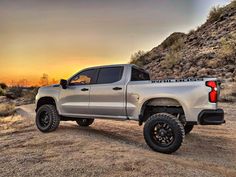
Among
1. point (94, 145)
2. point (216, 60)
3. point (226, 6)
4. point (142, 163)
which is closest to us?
point (142, 163)

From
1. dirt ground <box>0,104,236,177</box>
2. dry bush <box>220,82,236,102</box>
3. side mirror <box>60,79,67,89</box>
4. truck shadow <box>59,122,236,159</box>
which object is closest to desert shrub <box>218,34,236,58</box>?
dry bush <box>220,82,236,102</box>

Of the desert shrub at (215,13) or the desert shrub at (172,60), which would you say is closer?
the desert shrub at (172,60)

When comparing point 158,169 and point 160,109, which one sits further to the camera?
point 160,109

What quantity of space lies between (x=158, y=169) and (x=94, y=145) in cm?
209

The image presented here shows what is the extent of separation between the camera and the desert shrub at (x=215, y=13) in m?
28.0

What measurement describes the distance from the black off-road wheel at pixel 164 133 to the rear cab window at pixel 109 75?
1618mm

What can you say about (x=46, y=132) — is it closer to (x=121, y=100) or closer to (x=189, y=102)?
(x=121, y=100)

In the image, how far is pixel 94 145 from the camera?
21.3 ft

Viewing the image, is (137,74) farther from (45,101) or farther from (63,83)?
(45,101)

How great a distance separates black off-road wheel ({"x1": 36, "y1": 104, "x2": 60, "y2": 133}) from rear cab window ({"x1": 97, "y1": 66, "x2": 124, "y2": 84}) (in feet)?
6.02

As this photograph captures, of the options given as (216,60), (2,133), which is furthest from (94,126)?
(216,60)

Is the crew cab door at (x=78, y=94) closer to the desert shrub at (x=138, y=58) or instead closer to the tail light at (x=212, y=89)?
the tail light at (x=212, y=89)

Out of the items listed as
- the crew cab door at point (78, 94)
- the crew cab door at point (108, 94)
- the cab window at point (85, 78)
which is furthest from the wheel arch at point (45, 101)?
the crew cab door at point (108, 94)

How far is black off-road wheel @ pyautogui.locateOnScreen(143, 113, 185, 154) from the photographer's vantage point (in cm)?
575
